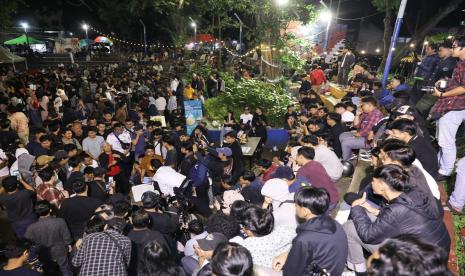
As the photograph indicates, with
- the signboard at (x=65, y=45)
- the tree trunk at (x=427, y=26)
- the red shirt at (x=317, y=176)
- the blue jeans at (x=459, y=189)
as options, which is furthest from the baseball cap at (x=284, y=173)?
the signboard at (x=65, y=45)

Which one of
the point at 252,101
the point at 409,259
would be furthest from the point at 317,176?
the point at 252,101

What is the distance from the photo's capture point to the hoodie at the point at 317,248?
2.91 meters

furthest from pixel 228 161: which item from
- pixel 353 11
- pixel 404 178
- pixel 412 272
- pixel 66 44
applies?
pixel 66 44

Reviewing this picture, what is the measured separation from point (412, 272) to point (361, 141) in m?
5.27

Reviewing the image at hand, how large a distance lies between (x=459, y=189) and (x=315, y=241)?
2.85 meters

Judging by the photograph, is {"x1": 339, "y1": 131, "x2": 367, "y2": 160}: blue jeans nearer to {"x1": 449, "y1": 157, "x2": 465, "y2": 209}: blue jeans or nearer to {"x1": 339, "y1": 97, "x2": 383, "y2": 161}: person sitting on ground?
{"x1": 339, "y1": 97, "x2": 383, "y2": 161}: person sitting on ground

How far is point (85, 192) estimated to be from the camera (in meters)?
5.14

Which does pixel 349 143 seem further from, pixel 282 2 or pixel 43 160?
pixel 282 2

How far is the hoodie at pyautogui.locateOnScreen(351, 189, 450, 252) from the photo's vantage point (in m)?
2.81

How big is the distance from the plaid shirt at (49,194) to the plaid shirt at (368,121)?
19.8 ft

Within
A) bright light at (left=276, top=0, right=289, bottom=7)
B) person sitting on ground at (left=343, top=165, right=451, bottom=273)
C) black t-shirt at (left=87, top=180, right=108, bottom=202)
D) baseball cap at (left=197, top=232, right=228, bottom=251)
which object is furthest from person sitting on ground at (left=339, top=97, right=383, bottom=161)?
bright light at (left=276, top=0, right=289, bottom=7)

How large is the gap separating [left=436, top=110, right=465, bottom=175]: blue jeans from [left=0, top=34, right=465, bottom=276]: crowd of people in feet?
0.05

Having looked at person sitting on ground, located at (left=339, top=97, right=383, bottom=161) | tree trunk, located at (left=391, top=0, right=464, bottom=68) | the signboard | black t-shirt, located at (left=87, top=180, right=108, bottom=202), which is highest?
tree trunk, located at (left=391, top=0, right=464, bottom=68)

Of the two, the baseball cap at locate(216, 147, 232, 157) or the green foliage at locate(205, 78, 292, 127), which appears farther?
the green foliage at locate(205, 78, 292, 127)
